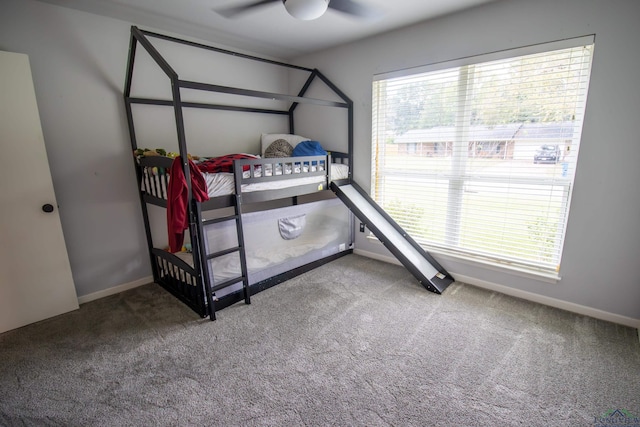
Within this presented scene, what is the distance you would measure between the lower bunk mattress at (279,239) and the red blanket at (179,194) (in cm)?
21

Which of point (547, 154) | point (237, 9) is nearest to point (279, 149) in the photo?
point (237, 9)

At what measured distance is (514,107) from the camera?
235 cm

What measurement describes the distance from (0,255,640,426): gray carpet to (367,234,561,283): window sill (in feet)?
0.78

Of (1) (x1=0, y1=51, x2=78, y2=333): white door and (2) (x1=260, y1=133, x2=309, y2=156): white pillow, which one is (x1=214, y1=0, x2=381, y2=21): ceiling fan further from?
(1) (x1=0, y1=51, x2=78, y2=333): white door

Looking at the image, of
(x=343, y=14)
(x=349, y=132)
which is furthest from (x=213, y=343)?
(x=343, y=14)

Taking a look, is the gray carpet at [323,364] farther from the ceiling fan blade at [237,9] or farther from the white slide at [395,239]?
the ceiling fan blade at [237,9]

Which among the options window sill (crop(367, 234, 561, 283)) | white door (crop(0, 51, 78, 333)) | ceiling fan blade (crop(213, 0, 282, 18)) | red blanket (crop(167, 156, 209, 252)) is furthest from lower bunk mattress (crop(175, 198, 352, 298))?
ceiling fan blade (crop(213, 0, 282, 18))

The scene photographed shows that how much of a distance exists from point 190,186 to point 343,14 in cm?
182

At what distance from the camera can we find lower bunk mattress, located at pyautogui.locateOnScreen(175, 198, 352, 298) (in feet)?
7.75

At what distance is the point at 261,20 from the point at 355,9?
0.80m

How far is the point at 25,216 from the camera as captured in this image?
2.14 meters

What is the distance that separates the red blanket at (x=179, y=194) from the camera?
6.66 ft

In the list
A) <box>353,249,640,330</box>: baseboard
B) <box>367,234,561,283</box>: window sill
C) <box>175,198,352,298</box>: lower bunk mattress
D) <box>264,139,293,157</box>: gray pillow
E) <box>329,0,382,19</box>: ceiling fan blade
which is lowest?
<box>353,249,640,330</box>: baseboard

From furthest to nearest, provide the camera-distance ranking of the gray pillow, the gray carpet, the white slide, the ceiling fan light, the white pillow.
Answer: the white pillow → the gray pillow → the white slide → the ceiling fan light → the gray carpet
